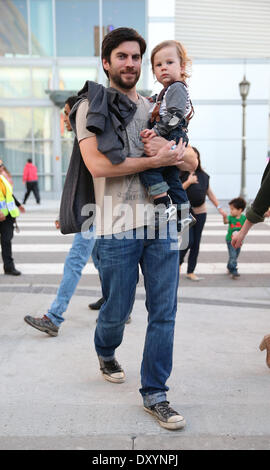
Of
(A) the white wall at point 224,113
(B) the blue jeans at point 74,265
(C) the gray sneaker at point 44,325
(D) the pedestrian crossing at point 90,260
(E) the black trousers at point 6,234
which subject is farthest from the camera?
(A) the white wall at point 224,113

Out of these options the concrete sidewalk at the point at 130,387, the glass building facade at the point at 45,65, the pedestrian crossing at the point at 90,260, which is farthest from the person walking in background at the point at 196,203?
the glass building facade at the point at 45,65

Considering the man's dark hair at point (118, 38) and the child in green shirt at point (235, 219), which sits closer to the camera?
the man's dark hair at point (118, 38)

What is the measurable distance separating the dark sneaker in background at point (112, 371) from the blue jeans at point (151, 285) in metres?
0.46

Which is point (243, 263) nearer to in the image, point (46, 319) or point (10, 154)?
point (46, 319)

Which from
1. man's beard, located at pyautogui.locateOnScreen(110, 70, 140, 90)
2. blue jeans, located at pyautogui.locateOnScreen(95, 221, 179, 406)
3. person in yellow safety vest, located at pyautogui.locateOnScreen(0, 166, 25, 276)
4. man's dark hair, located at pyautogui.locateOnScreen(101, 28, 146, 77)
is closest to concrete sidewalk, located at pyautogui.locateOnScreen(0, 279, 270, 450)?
blue jeans, located at pyautogui.locateOnScreen(95, 221, 179, 406)

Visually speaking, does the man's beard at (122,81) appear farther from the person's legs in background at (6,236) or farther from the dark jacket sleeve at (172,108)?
the person's legs in background at (6,236)

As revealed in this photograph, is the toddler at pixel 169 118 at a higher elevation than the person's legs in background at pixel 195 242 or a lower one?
higher

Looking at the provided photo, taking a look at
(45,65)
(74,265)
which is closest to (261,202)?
(74,265)

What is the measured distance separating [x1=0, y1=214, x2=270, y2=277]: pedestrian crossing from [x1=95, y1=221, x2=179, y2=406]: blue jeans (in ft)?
15.8

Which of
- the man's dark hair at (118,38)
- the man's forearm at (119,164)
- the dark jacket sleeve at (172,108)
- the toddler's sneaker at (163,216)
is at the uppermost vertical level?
the man's dark hair at (118,38)

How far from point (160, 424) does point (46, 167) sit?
20240 mm

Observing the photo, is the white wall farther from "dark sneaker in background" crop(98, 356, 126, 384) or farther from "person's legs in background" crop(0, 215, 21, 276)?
"dark sneaker in background" crop(98, 356, 126, 384)

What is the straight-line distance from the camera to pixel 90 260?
8852mm

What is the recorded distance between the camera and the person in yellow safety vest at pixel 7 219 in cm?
720
